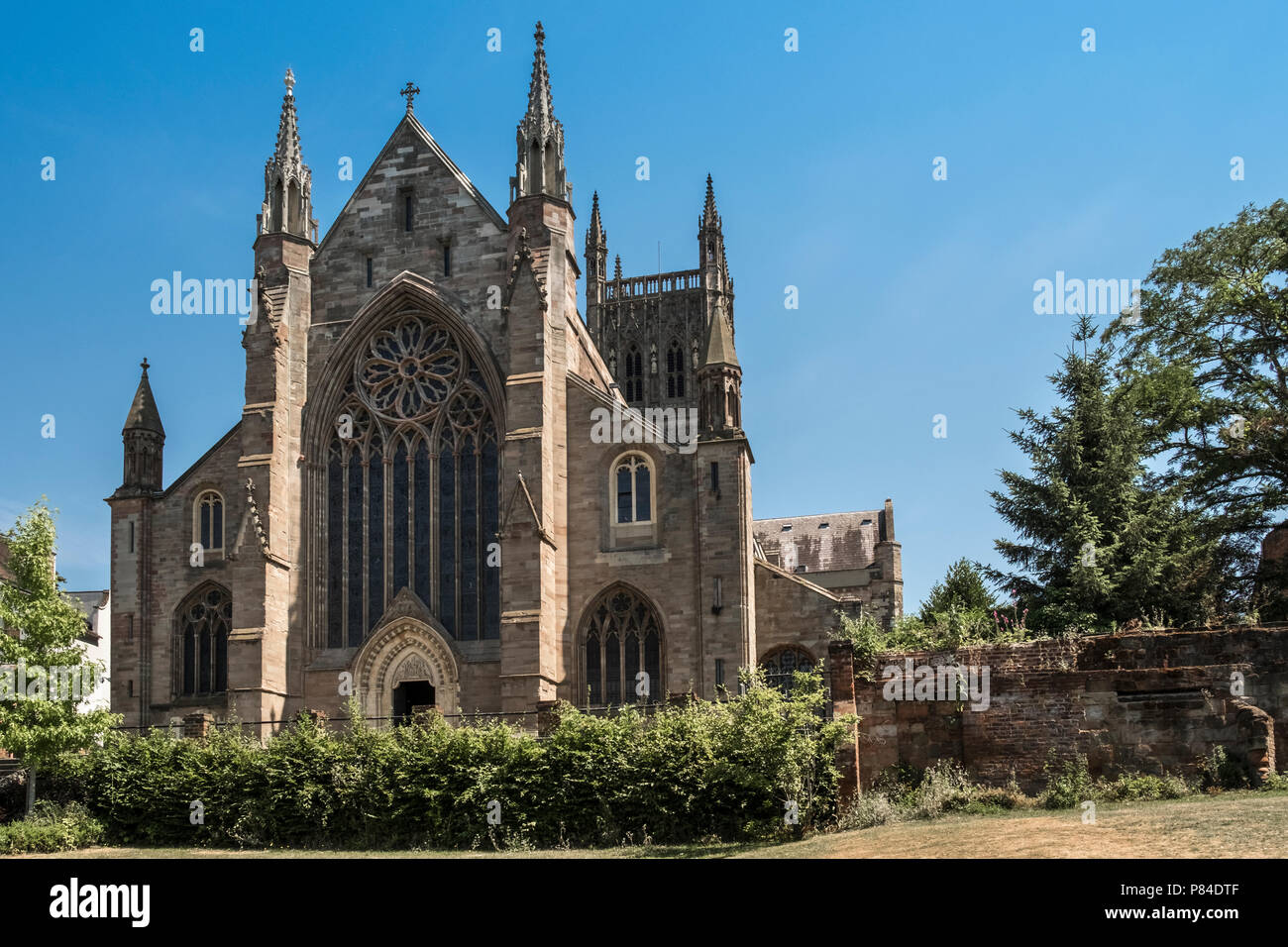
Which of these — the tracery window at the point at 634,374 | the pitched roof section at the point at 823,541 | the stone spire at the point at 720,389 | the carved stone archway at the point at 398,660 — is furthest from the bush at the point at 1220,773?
the tracery window at the point at 634,374

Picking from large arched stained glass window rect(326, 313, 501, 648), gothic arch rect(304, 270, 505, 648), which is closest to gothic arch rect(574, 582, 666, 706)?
large arched stained glass window rect(326, 313, 501, 648)

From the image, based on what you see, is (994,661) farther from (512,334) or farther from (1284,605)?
(512,334)

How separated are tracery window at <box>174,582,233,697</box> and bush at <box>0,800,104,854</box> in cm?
706

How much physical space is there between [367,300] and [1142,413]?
20209mm

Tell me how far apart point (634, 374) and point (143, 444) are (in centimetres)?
3284

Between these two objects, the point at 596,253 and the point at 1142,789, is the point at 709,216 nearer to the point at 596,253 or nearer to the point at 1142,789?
the point at 596,253

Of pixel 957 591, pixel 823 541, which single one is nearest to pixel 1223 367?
pixel 957 591

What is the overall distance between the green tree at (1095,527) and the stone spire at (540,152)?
43.0 ft

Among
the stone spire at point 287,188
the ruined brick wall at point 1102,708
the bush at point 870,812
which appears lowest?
the bush at point 870,812

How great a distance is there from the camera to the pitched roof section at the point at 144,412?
117 ft

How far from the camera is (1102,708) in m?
20.5

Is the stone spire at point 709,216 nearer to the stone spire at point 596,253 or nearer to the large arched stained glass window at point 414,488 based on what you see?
the stone spire at point 596,253
